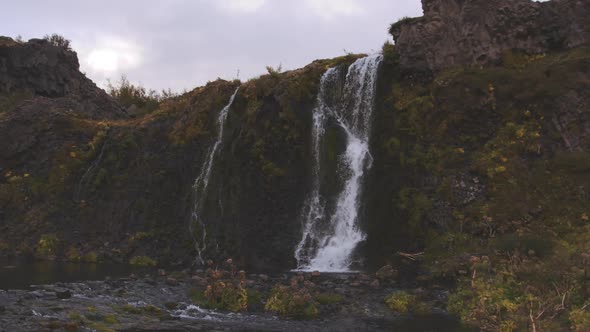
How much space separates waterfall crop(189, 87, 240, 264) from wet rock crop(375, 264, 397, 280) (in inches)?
312

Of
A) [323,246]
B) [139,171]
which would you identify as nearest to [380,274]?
[323,246]

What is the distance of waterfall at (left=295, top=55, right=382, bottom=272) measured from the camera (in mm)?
20547

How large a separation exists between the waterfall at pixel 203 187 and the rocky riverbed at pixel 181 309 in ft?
22.2

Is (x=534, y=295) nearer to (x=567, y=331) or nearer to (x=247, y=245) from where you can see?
(x=567, y=331)

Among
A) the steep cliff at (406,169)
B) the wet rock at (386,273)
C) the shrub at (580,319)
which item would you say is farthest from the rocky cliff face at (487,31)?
the shrub at (580,319)

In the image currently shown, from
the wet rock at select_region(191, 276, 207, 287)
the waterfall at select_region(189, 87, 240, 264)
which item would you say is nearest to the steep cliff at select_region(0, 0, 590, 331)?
the waterfall at select_region(189, 87, 240, 264)

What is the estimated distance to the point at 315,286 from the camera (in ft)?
50.1

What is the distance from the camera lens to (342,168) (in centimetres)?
2284

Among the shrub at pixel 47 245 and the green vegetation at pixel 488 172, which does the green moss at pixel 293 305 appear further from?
the shrub at pixel 47 245

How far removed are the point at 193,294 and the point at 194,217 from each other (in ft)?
33.4

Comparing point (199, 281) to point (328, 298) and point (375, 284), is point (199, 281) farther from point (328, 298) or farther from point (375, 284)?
point (375, 284)

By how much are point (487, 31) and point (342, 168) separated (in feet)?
26.9

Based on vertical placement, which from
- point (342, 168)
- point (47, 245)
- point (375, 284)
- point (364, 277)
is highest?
point (342, 168)

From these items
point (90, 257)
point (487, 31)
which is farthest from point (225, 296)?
point (487, 31)
